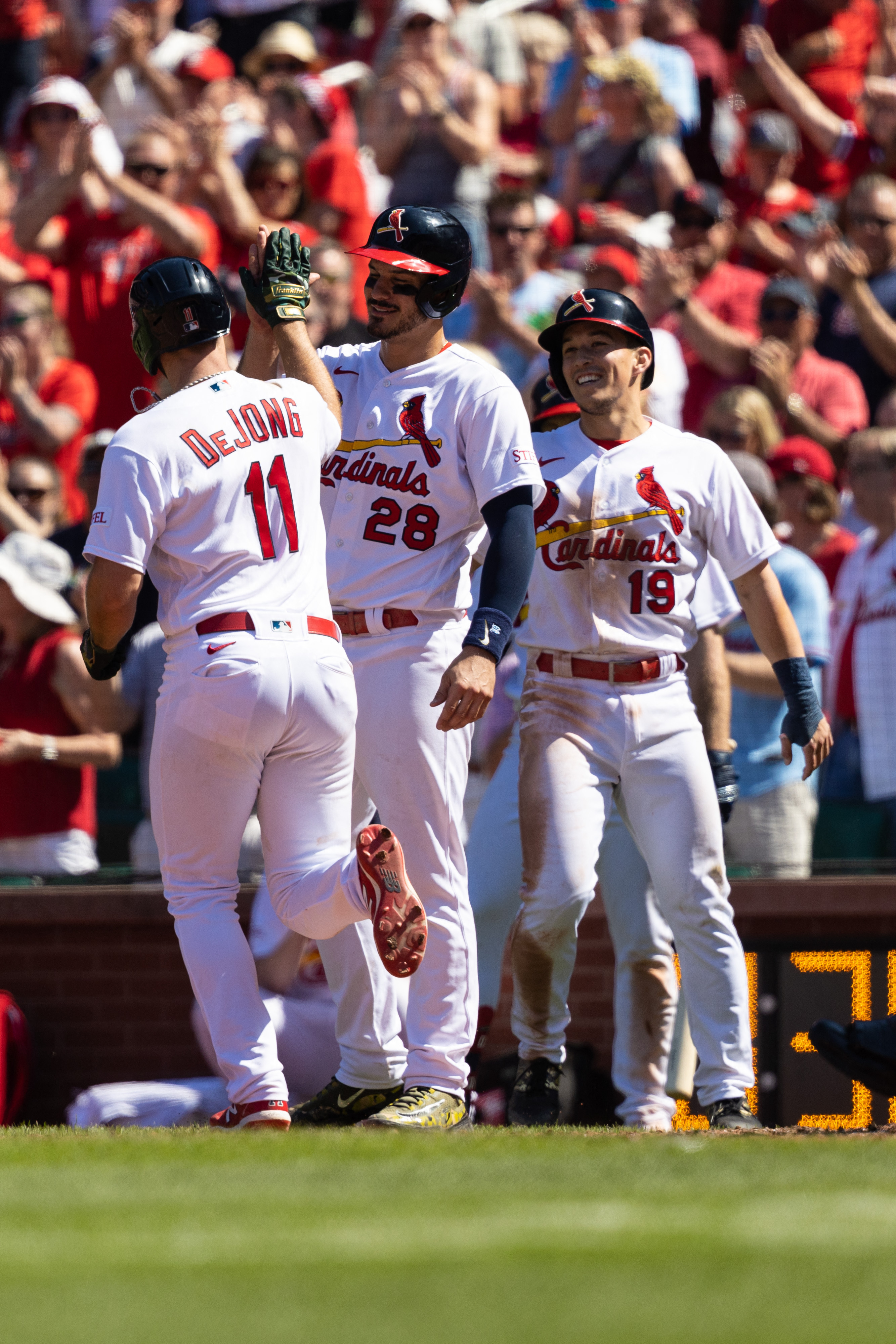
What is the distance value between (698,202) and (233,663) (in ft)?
20.3

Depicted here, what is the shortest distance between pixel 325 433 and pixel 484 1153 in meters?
1.90

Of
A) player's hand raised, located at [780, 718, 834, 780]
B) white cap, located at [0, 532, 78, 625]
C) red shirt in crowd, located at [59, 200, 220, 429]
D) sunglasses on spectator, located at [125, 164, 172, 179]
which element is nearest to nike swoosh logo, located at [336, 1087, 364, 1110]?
Result: player's hand raised, located at [780, 718, 834, 780]

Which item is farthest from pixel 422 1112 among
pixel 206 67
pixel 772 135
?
pixel 206 67

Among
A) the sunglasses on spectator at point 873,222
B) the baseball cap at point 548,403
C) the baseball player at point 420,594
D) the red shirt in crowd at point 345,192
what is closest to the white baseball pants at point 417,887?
the baseball player at point 420,594

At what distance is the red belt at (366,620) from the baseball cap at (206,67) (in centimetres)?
773

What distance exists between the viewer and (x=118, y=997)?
750cm

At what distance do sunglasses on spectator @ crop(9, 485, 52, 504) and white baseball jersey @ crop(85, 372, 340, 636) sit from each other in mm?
4358

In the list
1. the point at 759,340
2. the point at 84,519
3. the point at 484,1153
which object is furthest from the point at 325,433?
the point at 759,340

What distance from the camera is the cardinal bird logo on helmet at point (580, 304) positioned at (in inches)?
236

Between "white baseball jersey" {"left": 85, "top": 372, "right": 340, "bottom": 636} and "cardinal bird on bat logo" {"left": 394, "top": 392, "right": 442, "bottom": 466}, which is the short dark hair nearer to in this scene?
"cardinal bird on bat logo" {"left": 394, "top": 392, "right": 442, "bottom": 466}

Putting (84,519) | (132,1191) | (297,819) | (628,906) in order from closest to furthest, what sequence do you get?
(132,1191) < (297,819) < (628,906) < (84,519)

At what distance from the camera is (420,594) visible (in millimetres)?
5461

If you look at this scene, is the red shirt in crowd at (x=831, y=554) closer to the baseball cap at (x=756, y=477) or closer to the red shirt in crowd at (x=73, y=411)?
the baseball cap at (x=756, y=477)

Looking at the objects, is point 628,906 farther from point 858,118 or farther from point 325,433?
point 858,118
